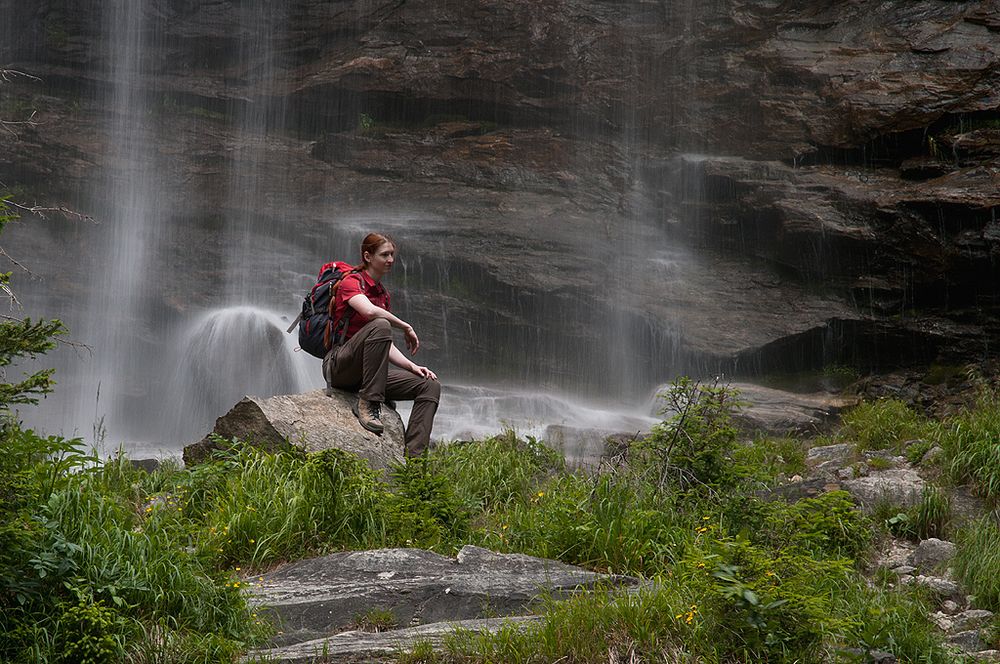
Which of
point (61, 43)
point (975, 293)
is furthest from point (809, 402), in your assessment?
point (61, 43)

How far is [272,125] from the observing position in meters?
20.6

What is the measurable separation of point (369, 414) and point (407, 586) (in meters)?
→ 2.52

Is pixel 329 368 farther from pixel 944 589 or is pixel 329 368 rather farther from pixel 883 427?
pixel 883 427

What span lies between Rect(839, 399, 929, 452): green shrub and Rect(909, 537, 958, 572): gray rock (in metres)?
3.47

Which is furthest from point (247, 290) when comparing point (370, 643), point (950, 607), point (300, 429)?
point (950, 607)

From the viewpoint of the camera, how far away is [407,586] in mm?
4812

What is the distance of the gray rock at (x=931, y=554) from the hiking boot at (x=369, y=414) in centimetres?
400

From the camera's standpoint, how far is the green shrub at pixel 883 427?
10195mm

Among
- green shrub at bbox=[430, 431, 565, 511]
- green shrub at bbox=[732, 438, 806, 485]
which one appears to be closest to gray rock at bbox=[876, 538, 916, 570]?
green shrub at bbox=[732, 438, 806, 485]

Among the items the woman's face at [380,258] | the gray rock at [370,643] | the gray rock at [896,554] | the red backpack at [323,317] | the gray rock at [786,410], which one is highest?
the woman's face at [380,258]

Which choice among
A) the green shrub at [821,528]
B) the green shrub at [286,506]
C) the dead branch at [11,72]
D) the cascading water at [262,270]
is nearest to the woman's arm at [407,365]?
the green shrub at [286,506]

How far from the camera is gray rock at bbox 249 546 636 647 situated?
4.59 metres

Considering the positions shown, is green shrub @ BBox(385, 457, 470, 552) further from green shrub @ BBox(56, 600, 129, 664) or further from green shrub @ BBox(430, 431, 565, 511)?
green shrub @ BBox(56, 600, 129, 664)

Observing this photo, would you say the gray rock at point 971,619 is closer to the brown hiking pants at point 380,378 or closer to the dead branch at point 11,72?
the brown hiking pants at point 380,378
